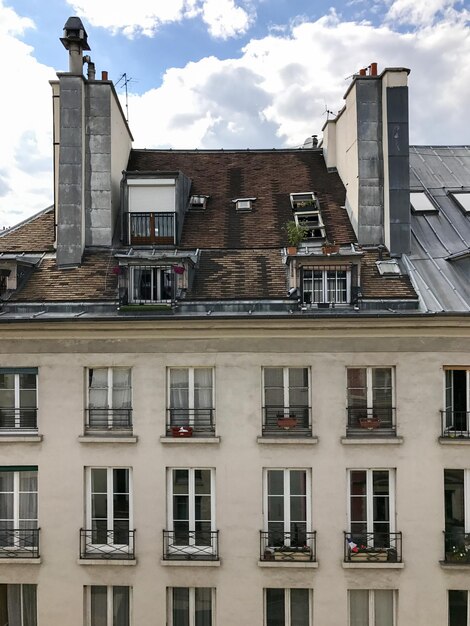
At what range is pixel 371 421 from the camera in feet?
46.6

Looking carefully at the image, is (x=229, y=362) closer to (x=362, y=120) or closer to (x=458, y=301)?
(x=458, y=301)

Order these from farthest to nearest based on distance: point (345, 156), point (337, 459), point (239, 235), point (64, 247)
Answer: point (345, 156)
point (239, 235)
point (64, 247)
point (337, 459)

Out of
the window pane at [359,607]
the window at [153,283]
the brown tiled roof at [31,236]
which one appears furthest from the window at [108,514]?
the brown tiled roof at [31,236]

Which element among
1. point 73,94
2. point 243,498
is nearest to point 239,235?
point 73,94

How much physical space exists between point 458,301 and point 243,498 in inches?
320

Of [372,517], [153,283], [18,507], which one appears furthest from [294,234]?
[18,507]

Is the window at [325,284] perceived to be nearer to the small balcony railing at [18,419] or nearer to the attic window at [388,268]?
the attic window at [388,268]

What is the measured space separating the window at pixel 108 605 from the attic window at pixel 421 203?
51.7 ft

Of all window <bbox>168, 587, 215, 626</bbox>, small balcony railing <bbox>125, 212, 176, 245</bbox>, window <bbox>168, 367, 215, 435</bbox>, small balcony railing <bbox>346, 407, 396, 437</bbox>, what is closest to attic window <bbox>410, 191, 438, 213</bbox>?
small balcony railing <bbox>346, 407, 396, 437</bbox>

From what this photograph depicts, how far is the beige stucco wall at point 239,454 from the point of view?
1393 centimetres

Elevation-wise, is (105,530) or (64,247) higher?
(64,247)

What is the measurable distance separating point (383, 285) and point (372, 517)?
21.3 ft

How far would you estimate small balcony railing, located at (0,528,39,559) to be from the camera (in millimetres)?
14219

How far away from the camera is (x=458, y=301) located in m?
14.7
